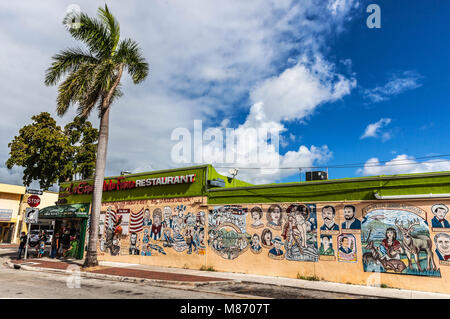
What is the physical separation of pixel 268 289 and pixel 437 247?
649 centimetres

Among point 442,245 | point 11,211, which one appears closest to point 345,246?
point 442,245

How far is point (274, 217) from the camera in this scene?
15.2 m

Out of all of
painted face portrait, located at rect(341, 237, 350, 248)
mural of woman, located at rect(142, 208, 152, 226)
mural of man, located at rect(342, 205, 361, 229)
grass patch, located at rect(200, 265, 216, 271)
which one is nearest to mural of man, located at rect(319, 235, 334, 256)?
painted face portrait, located at rect(341, 237, 350, 248)

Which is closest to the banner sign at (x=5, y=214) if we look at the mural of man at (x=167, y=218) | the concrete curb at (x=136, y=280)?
the concrete curb at (x=136, y=280)

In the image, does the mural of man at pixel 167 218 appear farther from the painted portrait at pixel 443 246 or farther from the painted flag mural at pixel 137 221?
the painted portrait at pixel 443 246

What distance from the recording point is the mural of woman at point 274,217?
49.4 feet

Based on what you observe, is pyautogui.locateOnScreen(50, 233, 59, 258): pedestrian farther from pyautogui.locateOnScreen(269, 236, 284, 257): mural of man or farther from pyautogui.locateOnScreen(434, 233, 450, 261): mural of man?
pyautogui.locateOnScreen(434, 233, 450, 261): mural of man

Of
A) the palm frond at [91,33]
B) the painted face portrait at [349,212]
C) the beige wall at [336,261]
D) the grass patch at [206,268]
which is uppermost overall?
the palm frond at [91,33]

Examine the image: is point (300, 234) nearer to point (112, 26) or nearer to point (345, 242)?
point (345, 242)

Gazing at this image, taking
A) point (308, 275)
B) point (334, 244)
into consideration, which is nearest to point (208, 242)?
point (308, 275)

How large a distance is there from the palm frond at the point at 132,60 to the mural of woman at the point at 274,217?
10852 millimetres

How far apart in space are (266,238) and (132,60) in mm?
12595

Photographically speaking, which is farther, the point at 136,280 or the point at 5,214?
the point at 5,214
